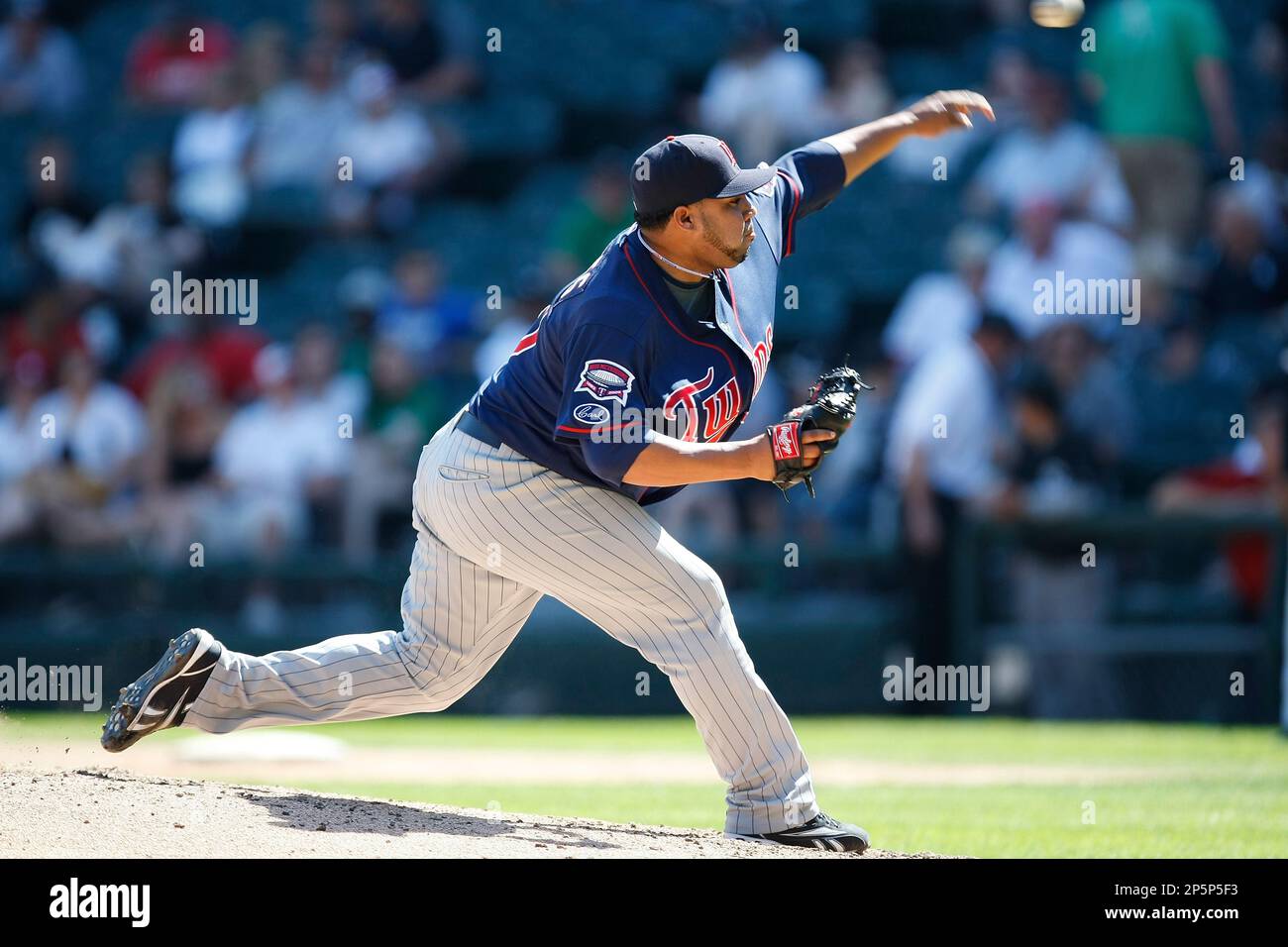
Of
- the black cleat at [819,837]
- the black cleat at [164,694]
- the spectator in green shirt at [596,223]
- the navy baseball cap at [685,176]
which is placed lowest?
the black cleat at [819,837]

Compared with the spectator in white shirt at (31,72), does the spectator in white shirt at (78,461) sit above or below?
below

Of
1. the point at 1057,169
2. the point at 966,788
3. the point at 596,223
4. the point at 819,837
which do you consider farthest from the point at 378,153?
the point at 819,837

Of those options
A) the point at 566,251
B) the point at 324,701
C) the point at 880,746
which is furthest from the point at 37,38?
the point at 324,701

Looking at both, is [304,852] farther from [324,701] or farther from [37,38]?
[37,38]

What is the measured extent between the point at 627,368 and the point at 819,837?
54.4 inches

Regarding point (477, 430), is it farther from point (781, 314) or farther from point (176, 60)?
point (176, 60)

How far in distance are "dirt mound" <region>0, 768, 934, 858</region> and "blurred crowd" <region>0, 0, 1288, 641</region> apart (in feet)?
17.0

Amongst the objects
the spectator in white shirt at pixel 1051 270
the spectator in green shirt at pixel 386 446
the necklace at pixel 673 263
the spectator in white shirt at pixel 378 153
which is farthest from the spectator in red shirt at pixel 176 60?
the necklace at pixel 673 263

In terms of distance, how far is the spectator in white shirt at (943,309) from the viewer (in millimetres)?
10289

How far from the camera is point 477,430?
489cm

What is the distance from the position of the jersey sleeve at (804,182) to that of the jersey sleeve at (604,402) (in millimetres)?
1028

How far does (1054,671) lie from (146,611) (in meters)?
5.30

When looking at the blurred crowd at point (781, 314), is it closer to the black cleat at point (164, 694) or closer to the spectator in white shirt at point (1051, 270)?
the spectator in white shirt at point (1051, 270)

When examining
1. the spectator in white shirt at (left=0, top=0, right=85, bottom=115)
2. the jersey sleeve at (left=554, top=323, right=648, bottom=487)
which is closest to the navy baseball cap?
the jersey sleeve at (left=554, top=323, right=648, bottom=487)
